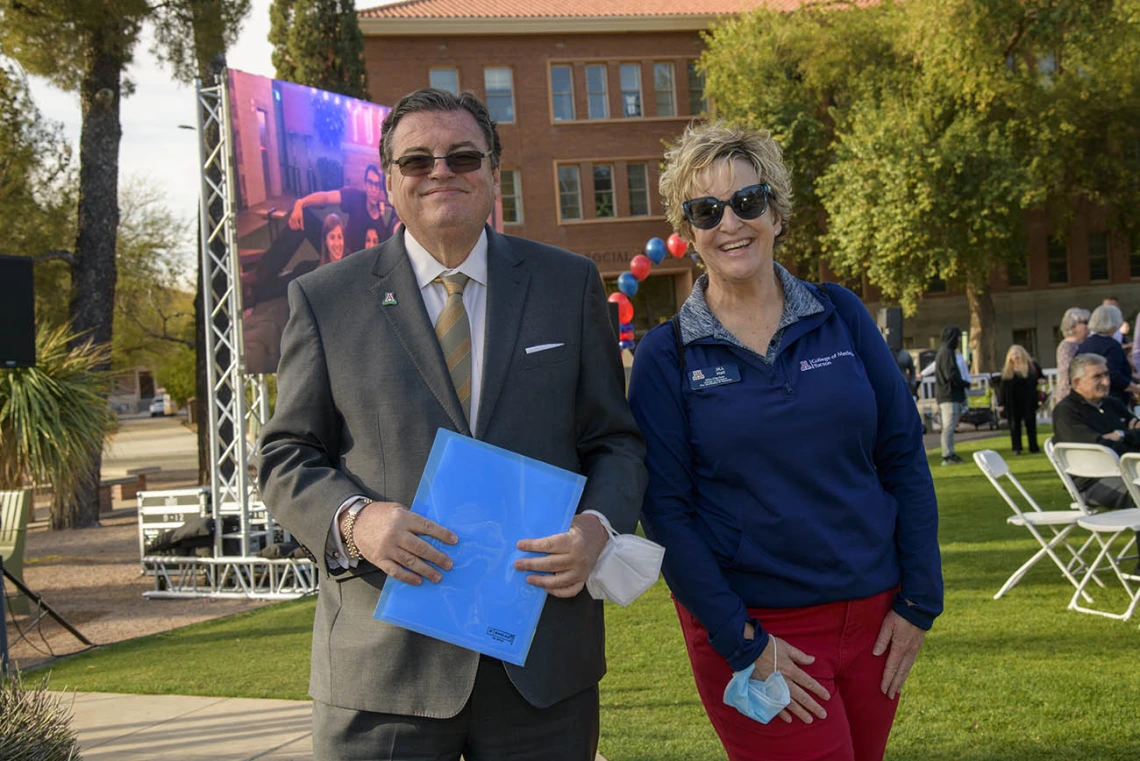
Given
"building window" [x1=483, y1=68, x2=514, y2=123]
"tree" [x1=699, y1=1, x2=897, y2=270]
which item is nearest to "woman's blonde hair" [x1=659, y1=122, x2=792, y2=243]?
"tree" [x1=699, y1=1, x2=897, y2=270]

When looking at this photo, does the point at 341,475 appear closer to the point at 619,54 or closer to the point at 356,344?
→ the point at 356,344

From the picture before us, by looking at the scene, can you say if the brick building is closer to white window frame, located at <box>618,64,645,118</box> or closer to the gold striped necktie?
white window frame, located at <box>618,64,645,118</box>

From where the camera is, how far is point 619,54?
125ft

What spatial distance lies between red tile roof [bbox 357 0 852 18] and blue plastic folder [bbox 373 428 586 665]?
35.8m

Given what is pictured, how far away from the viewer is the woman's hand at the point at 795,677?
2564 millimetres

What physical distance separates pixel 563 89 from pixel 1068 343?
1107 inches

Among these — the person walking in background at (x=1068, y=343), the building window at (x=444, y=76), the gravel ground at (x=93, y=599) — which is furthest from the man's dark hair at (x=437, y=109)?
the building window at (x=444, y=76)

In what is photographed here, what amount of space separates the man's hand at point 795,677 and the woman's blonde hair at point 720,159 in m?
1.06

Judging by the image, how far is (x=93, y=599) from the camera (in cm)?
1166

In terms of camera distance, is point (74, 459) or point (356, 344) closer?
point (356, 344)

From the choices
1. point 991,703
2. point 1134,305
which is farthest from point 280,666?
point 1134,305

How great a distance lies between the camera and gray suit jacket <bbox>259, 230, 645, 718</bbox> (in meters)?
2.30

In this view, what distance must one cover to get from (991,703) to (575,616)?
3674 mm

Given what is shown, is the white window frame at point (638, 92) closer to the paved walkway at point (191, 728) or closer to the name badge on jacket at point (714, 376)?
the paved walkway at point (191, 728)
